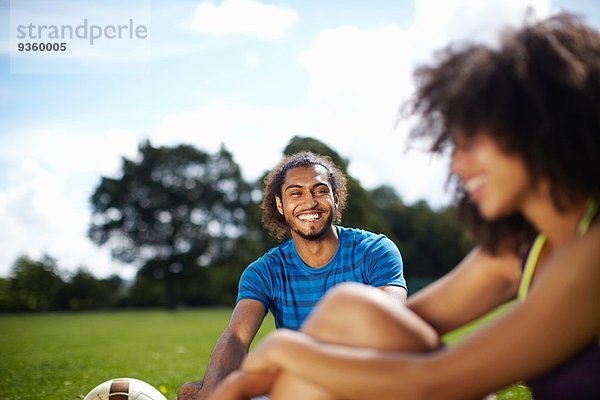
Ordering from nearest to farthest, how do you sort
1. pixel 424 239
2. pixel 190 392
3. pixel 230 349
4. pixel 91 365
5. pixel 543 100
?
1. pixel 543 100
2. pixel 190 392
3. pixel 230 349
4. pixel 91 365
5. pixel 424 239

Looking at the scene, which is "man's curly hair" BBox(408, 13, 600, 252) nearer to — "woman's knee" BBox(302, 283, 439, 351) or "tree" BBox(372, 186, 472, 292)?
"woman's knee" BBox(302, 283, 439, 351)

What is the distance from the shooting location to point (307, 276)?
4453 mm

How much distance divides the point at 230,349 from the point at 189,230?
49.1 m

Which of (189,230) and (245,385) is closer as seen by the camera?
(245,385)

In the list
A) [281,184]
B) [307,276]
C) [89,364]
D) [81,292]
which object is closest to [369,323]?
[307,276]

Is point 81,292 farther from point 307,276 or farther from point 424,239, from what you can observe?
point 307,276

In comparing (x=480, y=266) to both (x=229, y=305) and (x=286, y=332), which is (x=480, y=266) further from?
(x=229, y=305)

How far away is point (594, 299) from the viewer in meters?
1.77

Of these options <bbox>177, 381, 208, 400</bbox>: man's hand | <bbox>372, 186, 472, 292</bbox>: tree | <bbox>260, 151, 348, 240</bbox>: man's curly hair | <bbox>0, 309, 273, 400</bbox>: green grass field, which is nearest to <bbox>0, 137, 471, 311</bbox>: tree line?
<bbox>372, 186, 472, 292</bbox>: tree

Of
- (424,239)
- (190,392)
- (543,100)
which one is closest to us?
(543,100)

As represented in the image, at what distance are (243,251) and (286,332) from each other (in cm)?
4905

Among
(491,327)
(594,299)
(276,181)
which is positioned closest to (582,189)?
(594,299)

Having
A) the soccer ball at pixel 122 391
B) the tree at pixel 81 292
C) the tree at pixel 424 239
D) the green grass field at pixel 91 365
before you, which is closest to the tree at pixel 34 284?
the tree at pixel 81 292

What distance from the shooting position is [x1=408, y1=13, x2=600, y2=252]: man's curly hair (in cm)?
191
